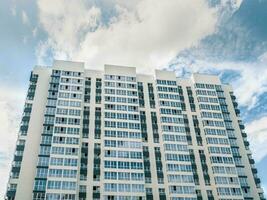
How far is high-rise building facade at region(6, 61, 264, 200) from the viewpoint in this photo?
71000mm

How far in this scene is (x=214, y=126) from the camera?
3430 inches

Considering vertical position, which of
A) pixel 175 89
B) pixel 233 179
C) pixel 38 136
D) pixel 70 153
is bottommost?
pixel 233 179

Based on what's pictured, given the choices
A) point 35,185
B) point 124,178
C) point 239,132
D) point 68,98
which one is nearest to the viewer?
point 35,185

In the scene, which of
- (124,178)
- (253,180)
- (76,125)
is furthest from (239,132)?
(76,125)

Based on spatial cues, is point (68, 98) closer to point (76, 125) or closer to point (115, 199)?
point (76, 125)

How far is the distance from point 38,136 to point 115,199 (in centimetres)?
2687

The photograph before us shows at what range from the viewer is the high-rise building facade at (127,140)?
71.0 meters

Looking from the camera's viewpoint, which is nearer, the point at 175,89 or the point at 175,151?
the point at 175,151

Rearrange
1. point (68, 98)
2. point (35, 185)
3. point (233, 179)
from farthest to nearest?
point (68, 98) < point (233, 179) < point (35, 185)

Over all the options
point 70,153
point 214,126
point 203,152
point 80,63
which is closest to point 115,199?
point 70,153

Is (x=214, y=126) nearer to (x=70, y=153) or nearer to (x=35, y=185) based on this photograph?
(x=70, y=153)

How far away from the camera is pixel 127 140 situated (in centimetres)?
7975

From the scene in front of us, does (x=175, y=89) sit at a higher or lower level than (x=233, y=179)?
higher

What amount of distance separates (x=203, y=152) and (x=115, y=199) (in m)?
30.3
